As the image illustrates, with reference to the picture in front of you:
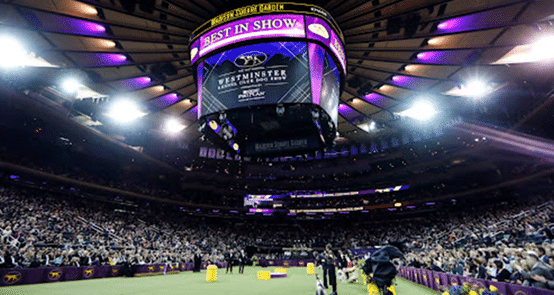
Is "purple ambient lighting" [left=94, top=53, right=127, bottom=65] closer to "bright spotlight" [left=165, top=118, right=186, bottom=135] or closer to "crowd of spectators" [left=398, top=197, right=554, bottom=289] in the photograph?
"bright spotlight" [left=165, top=118, right=186, bottom=135]

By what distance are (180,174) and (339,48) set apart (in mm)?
37170

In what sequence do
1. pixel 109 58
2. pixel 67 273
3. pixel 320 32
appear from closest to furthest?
pixel 320 32
pixel 109 58
pixel 67 273

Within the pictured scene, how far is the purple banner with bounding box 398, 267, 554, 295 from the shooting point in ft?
22.1

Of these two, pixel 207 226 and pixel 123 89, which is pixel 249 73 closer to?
pixel 123 89

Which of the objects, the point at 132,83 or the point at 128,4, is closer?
the point at 128,4

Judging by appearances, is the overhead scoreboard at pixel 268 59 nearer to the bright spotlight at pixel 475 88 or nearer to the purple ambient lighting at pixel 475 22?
the purple ambient lighting at pixel 475 22

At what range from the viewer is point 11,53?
47.8 ft

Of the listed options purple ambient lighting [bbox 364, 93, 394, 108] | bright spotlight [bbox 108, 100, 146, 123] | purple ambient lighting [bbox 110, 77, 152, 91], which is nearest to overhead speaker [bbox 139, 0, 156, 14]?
purple ambient lighting [bbox 110, 77, 152, 91]

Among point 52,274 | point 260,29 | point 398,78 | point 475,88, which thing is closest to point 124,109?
point 52,274

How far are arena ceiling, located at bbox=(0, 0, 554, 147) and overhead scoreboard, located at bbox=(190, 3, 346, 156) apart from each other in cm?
133

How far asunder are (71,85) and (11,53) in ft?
11.8

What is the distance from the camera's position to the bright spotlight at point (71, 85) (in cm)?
1742

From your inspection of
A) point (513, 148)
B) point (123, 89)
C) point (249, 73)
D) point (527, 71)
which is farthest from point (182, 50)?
point (513, 148)

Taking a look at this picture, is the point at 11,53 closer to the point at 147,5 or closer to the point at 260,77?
the point at 147,5
